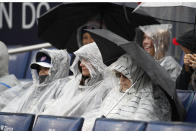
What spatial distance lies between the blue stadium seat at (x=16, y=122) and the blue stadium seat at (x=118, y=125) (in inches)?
23.2

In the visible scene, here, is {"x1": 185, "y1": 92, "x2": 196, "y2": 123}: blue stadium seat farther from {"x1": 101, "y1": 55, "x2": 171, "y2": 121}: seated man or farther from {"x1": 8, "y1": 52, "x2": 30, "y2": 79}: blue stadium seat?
{"x1": 8, "y1": 52, "x2": 30, "y2": 79}: blue stadium seat

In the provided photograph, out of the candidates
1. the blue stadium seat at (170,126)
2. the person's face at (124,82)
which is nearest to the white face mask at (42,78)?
the person's face at (124,82)

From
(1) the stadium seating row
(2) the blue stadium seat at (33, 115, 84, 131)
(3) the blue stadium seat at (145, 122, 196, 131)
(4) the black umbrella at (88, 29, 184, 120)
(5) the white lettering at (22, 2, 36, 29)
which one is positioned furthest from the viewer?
(5) the white lettering at (22, 2, 36, 29)

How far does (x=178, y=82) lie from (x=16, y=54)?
143 inches

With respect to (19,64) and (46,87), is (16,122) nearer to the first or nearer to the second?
(46,87)

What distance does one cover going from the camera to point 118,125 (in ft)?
9.77

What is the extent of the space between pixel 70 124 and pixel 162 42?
6.79 ft

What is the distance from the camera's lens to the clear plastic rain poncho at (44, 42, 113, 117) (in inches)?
174

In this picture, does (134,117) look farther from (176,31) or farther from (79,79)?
(176,31)

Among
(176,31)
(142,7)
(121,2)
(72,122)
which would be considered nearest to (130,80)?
(72,122)

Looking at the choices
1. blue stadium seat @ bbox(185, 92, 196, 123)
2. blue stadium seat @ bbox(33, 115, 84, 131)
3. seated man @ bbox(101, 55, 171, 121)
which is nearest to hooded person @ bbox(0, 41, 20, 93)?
seated man @ bbox(101, 55, 171, 121)

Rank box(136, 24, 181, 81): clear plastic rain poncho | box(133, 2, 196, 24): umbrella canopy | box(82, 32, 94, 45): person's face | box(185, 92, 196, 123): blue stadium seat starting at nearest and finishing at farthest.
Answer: box(185, 92, 196, 123): blue stadium seat → box(133, 2, 196, 24): umbrella canopy → box(136, 24, 181, 81): clear plastic rain poncho → box(82, 32, 94, 45): person's face

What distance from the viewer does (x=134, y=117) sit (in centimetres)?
357

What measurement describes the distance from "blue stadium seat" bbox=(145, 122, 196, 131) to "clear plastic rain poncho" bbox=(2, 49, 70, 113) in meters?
2.30
